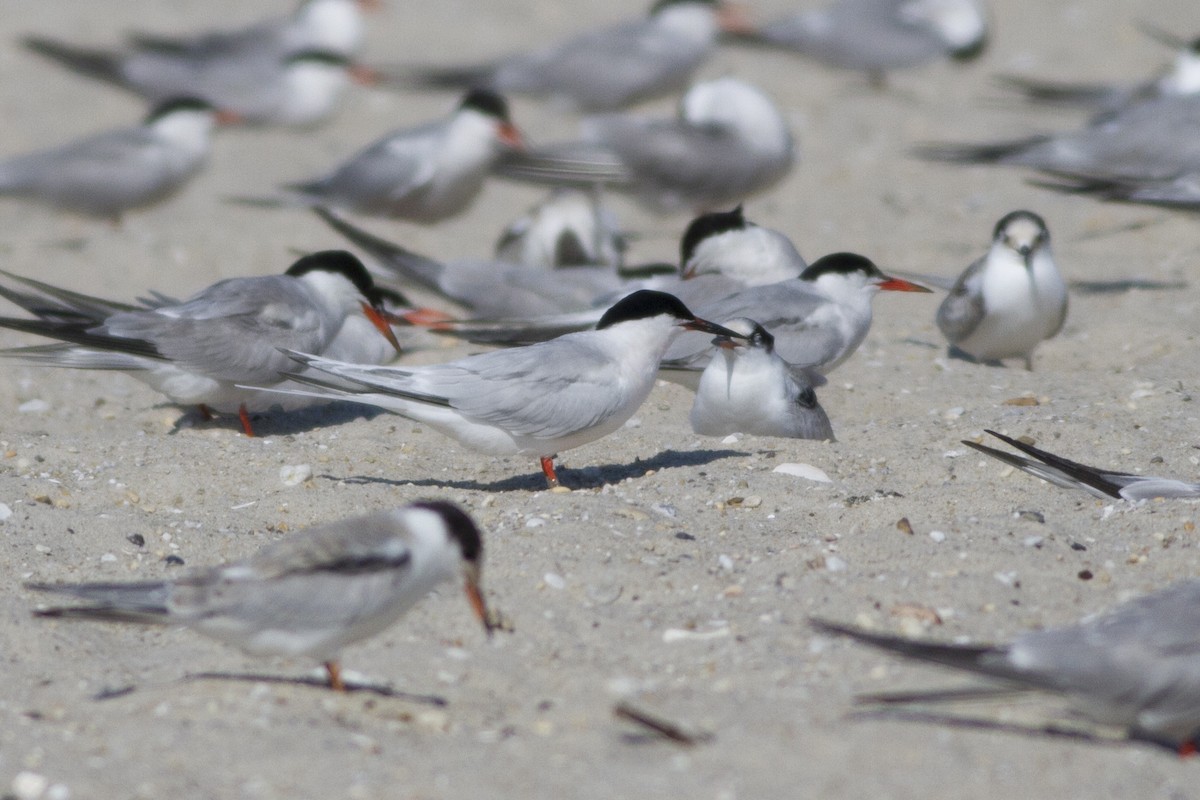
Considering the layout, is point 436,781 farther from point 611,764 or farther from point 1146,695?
point 1146,695

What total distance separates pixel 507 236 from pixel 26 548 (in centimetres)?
396

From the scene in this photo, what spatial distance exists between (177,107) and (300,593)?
6341 millimetres

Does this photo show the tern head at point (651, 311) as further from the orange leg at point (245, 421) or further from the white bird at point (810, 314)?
the orange leg at point (245, 421)

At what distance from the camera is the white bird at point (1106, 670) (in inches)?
110

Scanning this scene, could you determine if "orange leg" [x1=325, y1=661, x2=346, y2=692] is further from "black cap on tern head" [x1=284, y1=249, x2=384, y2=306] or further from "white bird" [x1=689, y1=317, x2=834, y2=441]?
"black cap on tern head" [x1=284, y1=249, x2=384, y2=306]

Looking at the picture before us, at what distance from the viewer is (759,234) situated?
6.46 m

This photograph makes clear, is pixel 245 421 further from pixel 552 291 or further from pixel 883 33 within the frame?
pixel 883 33

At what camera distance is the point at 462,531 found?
3.06 meters

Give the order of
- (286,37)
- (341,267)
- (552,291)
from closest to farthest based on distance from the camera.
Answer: (341,267), (552,291), (286,37)

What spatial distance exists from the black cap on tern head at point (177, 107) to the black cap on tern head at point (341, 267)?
352 centimetres

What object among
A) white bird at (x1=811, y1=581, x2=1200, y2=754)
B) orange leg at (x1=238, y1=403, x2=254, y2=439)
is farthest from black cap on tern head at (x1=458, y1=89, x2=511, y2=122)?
white bird at (x1=811, y1=581, x2=1200, y2=754)

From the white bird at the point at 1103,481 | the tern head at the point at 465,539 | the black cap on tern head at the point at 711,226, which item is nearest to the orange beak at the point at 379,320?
the black cap on tern head at the point at 711,226

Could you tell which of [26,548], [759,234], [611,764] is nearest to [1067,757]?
[611,764]

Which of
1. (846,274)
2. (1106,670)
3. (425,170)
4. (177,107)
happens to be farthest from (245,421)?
(177,107)
